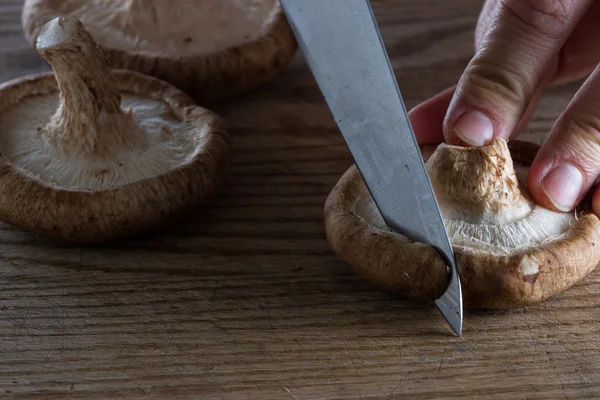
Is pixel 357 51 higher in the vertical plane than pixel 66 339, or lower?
higher

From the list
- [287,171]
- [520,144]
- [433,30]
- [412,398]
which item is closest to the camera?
[412,398]

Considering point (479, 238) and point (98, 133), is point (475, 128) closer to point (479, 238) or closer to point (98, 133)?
point (479, 238)

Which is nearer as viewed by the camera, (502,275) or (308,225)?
(502,275)

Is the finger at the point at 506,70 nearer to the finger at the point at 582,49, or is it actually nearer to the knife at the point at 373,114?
the knife at the point at 373,114

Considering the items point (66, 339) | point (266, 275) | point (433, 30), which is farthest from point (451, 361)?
point (433, 30)

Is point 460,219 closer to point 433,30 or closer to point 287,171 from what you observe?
point 287,171

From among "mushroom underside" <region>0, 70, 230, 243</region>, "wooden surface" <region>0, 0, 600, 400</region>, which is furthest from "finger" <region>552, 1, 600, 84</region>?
"mushroom underside" <region>0, 70, 230, 243</region>

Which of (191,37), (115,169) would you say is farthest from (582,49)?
(115,169)
